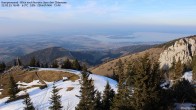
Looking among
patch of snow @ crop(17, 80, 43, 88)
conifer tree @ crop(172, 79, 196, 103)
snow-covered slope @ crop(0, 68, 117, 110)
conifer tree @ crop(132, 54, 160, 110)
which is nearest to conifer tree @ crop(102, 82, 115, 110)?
conifer tree @ crop(172, 79, 196, 103)

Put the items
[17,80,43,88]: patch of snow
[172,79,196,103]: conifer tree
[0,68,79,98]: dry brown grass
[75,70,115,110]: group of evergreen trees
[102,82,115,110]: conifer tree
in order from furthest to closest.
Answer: [0,68,79,98]: dry brown grass, [17,80,43,88]: patch of snow, [102,82,115,110]: conifer tree, [75,70,115,110]: group of evergreen trees, [172,79,196,103]: conifer tree

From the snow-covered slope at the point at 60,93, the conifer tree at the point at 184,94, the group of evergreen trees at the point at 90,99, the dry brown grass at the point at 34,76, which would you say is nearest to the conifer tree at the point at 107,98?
the group of evergreen trees at the point at 90,99

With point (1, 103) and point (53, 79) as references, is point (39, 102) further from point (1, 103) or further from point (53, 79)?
point (53, 79)

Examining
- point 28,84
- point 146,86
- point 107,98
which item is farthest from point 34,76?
point 146,86

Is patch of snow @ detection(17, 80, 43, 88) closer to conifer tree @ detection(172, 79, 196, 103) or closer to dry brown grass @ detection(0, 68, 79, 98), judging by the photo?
dry brown grass @ detection(0, 68, 79, 98)

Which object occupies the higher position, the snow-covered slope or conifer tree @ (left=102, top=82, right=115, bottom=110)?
conifer tree @ (left=102, top=82, right=115, bottom=110)

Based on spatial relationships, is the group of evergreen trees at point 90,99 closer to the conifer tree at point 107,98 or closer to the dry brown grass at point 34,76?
the conifer tree at point 107,98

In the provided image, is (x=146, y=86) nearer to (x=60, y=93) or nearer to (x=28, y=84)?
(x=60, y=93)

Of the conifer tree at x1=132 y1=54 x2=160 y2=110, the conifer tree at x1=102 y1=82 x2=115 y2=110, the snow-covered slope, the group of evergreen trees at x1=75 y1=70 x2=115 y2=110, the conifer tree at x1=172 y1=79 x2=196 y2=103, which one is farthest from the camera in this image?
the snow-covered slope
